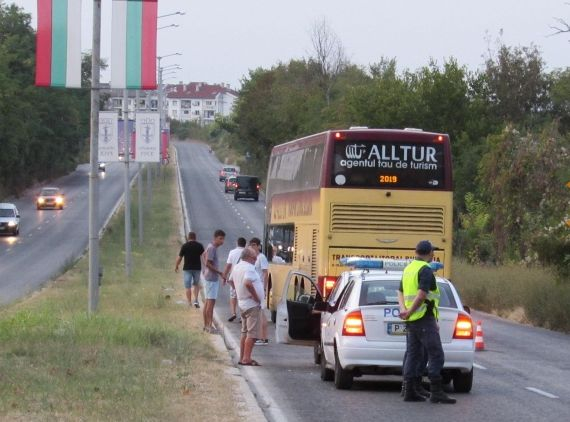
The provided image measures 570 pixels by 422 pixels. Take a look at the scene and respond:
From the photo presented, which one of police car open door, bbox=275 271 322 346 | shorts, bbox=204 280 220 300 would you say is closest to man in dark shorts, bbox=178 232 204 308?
shorts, bbox=204 280 220 300

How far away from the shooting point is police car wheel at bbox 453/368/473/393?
597 inches

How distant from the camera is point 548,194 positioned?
41312 millimetres

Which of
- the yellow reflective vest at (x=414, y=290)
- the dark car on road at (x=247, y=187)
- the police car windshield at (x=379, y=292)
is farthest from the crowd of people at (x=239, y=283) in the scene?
the dark car on road at (x=247, y=187)

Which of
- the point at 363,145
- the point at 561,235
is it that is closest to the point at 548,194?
the point at 561,235

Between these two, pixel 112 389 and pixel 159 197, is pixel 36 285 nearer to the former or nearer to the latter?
pixel 112 389

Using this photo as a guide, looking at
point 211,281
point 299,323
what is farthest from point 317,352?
point 211,281

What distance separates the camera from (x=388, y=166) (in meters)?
22.6

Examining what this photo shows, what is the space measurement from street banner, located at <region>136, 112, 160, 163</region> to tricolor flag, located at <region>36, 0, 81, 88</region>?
55.6ft

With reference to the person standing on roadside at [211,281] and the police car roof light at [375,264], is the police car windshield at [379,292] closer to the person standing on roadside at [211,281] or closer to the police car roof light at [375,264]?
the police car roof light at [375,264]

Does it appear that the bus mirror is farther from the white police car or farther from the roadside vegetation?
the roadside vegetation

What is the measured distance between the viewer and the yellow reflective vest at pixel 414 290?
1368 centimetres

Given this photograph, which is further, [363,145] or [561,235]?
[561,235]

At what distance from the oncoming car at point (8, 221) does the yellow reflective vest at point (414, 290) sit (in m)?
55.7

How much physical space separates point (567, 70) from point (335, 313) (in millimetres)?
73770
